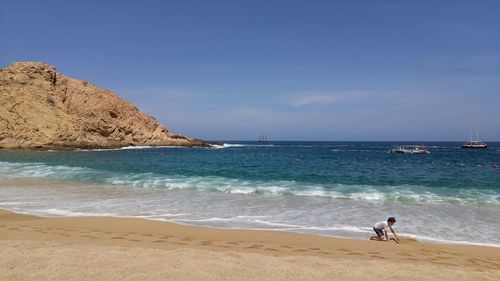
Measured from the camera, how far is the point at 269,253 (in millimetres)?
8016

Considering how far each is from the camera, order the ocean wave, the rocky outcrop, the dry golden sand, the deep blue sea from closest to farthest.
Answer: the dry golden sand < the deep blue sea < the ocean wave < the rocky outcrop

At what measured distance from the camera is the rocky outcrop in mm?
67750

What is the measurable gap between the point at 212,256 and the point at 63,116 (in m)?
75.1

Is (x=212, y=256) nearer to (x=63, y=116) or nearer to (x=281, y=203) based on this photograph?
(x=281, y=203)

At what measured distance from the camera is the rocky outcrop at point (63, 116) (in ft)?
222

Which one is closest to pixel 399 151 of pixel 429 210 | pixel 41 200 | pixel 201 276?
pixel 429 210

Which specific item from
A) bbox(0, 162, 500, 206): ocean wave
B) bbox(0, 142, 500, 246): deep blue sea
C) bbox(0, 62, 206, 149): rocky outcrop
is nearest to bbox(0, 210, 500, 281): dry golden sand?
bbox(0, 142, 500, 246): deep blue sea

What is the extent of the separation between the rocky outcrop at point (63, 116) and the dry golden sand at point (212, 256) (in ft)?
214

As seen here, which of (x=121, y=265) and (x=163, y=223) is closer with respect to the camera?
(x=121, y=265)

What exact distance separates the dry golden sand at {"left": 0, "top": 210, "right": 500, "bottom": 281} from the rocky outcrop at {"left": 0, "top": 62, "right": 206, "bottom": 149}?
65.2 m

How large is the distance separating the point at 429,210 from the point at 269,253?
30.5ft

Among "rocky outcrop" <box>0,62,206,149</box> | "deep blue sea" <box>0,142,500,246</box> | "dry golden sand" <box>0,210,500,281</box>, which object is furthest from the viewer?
"rocky outcrop" <box>0,62,206,149</box>

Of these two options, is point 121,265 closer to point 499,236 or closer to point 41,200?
point 499,236

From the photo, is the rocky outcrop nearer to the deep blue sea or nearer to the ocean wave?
the ocean wave
